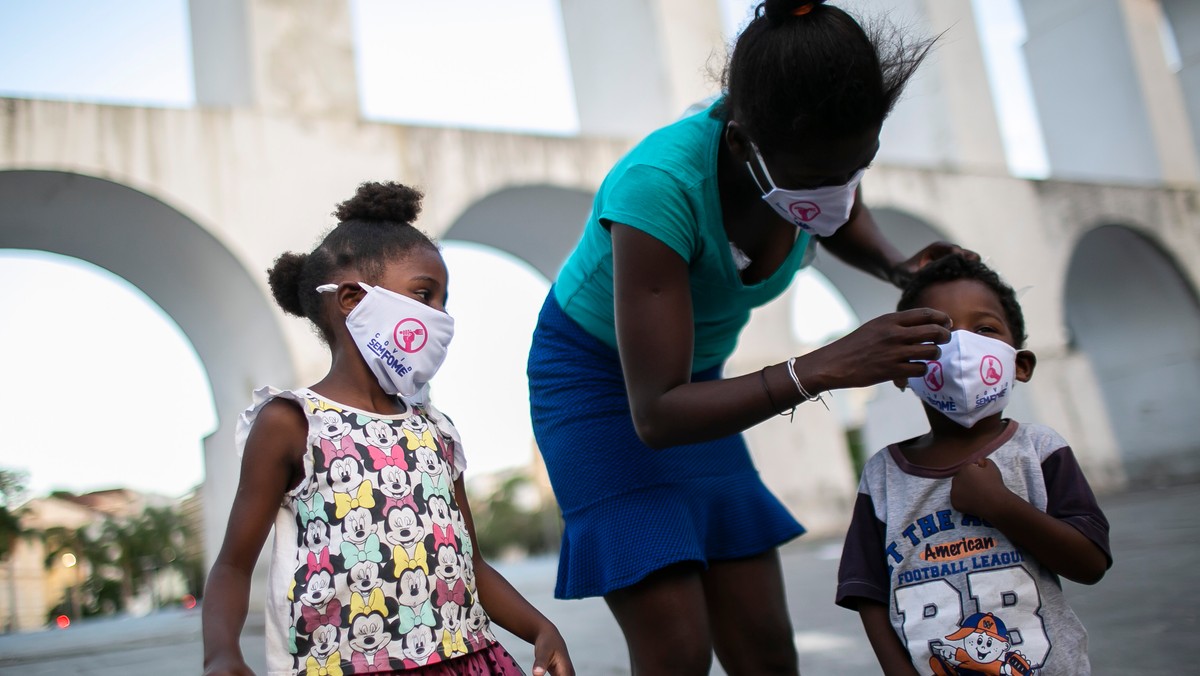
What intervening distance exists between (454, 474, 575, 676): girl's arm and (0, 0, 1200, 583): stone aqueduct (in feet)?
17.6

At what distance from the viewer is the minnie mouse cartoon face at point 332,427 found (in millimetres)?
1674

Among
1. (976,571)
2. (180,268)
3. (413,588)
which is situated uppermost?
(180,268)

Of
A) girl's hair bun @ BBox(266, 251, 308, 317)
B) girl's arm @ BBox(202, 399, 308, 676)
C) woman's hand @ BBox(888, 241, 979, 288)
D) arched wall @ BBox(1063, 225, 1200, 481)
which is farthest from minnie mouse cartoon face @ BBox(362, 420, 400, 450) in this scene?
arched wall @ BBox(1063, 225, 1200, 481)

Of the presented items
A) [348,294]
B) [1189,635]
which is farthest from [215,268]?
[1189,635]

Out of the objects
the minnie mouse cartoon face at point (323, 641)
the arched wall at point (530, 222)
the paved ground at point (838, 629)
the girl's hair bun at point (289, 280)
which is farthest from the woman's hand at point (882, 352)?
the arched wall at point (530, 222)

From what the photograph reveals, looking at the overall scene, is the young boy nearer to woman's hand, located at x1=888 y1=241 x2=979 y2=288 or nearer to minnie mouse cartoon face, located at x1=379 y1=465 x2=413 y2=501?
woman's hand, located at x1=888 y1=241 x2=979 y2=288

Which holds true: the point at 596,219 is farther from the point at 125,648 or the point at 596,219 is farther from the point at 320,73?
the point at 320,73

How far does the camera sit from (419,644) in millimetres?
1601

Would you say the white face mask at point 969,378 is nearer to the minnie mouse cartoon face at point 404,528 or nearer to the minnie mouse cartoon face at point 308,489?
the minnie mouse cartoon face at point 404,528

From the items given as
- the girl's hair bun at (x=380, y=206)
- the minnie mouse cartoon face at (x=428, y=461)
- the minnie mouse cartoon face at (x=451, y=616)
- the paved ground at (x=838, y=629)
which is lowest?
the paved ground at (x=838, y=629)

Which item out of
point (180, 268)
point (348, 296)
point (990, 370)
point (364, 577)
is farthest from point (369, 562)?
point (180, 268)

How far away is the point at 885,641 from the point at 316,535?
968 millimetres

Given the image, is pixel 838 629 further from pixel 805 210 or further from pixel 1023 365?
pixel 805 210

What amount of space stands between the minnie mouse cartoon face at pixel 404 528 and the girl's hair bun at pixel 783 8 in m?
1.02
